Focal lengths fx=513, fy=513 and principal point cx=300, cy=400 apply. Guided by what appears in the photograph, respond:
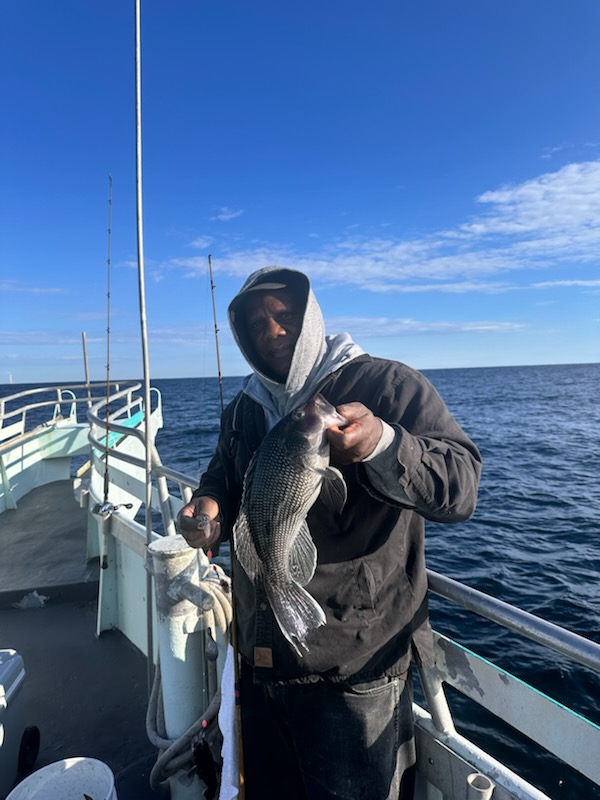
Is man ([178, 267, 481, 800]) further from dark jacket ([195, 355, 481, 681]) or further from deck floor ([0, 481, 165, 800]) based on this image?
deck floor ([0, 481, 165, 800])

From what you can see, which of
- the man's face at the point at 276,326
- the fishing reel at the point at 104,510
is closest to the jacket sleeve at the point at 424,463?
the man's face at the point at 276,326

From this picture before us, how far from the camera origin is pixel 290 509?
6.77 ft

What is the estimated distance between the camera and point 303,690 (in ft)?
7.48

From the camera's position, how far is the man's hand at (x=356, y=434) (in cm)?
184

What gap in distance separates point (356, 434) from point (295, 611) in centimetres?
84

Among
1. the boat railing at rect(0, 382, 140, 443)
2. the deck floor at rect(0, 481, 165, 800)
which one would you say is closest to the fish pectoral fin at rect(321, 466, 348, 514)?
the deck floor at rect(0, 481, 165, 800)

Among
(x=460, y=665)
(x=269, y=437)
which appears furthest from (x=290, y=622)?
(x=460, y=665)

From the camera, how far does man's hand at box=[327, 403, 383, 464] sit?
1.84 metres

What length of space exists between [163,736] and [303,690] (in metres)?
1.90

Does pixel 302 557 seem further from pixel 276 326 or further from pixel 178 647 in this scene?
pixel 178 647

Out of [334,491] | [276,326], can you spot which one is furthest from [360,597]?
[276,326]

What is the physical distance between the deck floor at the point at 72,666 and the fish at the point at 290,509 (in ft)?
8.54

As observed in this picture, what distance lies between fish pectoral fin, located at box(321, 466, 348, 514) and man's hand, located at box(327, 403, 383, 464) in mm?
150

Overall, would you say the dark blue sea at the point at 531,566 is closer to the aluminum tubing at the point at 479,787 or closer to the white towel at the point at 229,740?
the aluminum tubing at the point at 479,787
